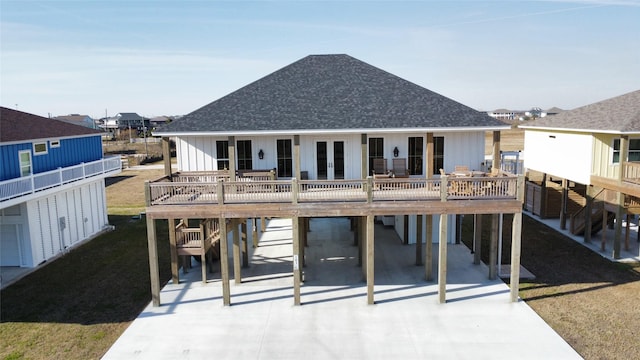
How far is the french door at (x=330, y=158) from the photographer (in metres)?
18.5

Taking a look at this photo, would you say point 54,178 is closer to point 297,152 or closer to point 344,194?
point 297,152

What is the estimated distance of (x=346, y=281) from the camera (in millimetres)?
17734

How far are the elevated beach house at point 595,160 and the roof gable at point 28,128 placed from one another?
25.5m

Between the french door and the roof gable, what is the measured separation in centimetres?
1311

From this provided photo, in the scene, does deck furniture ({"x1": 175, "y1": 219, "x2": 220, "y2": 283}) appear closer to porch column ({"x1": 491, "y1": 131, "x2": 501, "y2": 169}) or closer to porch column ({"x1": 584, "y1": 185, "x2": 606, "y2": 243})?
porch column ({"x1": 491, "y1": 131, "x2": 501, "y2": 169})

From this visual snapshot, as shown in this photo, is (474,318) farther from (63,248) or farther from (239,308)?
(63,248)

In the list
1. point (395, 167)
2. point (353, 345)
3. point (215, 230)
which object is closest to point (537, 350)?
point (353, 345)

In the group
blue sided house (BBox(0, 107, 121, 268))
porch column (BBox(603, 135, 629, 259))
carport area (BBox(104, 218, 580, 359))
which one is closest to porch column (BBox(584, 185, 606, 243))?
porch column (BBox(603, 135, 629, 259))

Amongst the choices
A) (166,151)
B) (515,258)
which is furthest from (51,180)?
(515,258)

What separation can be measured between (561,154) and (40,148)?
2611cm

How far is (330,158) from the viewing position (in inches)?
731

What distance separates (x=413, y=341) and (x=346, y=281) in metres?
5.00

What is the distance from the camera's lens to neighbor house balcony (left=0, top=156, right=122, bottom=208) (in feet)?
60.0

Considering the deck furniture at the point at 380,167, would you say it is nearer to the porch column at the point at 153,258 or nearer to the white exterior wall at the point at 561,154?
the porch column at the point at 153,258
